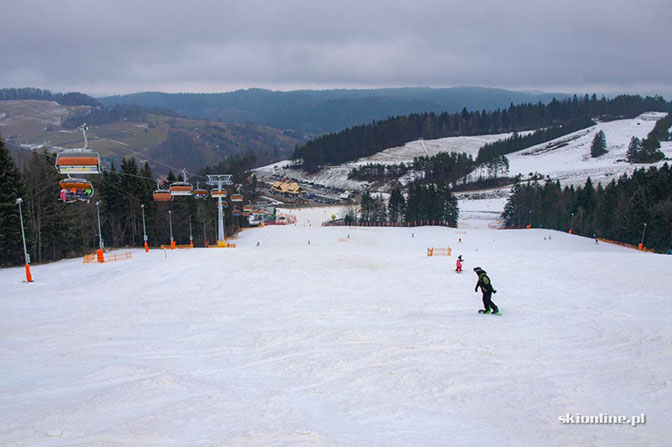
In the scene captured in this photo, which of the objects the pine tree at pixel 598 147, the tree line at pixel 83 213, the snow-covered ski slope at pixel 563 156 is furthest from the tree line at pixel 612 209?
the pine tree at pixel 598 147

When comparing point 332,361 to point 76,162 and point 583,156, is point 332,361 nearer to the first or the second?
point 76,162

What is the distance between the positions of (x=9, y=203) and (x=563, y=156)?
167m

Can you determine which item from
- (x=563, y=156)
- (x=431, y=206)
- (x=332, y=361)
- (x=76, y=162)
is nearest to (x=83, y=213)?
(x=76, y=162)

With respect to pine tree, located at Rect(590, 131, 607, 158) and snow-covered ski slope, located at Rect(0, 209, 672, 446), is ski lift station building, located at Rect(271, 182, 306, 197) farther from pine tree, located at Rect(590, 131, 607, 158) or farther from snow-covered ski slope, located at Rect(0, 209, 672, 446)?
snow-covered ski slope, located at Rect(0, 209, 672, 446)

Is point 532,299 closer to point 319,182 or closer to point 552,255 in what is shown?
point 552,255

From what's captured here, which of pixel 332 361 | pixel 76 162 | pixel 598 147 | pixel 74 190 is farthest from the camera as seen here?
pixel 598 147

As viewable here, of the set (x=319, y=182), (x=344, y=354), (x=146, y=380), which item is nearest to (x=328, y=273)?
(x=344, y=354)

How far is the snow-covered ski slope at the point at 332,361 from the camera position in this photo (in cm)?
612

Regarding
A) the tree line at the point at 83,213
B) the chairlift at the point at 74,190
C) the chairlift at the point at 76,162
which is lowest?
the tree line at the point at 83,213

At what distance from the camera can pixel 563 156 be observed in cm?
15625

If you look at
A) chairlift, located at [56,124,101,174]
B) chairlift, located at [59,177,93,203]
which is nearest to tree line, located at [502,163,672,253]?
chairlift, located at [56,124,101,174]

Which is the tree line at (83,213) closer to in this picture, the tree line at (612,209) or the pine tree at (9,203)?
the pine tree at (9,203)

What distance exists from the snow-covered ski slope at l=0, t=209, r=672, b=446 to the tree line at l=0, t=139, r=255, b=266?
15505 millimetres

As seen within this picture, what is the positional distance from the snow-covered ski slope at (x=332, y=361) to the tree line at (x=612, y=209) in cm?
3863
